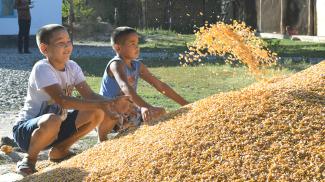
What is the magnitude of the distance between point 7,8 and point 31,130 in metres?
19.1

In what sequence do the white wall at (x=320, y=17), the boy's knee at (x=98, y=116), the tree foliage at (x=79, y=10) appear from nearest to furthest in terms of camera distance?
the boy's knee at (x=98, y=116) → the white wall at (x=320, y=17) → the tree foliage at (x=79, y=10)

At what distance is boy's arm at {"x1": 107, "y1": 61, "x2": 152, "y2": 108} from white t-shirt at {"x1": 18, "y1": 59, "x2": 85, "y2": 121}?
0.35m

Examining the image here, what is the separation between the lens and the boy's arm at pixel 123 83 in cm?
557

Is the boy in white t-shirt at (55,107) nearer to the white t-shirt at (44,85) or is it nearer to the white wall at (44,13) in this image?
the white t-shirt at (44,85)

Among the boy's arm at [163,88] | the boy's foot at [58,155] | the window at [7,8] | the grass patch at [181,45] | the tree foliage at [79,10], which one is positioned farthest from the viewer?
the tree foliage at [79,10]

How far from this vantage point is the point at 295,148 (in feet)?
13.6

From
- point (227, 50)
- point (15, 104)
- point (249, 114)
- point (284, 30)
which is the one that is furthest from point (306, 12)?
point (249, 114)

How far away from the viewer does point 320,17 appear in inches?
959

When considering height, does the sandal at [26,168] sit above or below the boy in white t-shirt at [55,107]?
below

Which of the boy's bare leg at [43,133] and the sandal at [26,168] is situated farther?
the sandal at [26,168]

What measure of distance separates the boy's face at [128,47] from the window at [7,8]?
1811cm

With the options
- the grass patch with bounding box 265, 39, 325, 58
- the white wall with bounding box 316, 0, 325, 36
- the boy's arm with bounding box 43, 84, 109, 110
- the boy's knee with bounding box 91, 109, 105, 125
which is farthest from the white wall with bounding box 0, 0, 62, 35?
the boy's arm with bounding box 43, 84, 109, 110

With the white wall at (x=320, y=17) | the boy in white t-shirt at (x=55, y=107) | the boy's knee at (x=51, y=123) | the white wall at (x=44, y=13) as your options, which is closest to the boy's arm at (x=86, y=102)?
the boy in white t-shirt at (x=55, y=107)

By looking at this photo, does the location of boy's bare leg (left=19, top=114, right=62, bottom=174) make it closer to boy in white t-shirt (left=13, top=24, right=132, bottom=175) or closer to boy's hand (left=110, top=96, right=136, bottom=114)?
boy in white t-shirt (left=13, top=24, right=132, bottom=175)
